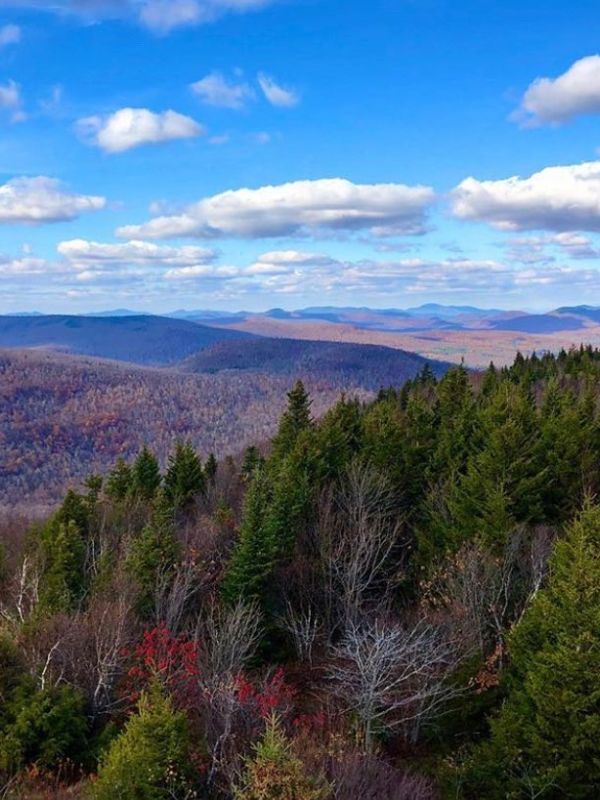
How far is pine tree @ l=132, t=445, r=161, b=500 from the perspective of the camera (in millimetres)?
46219

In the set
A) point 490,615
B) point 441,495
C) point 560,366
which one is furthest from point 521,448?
point 560,366

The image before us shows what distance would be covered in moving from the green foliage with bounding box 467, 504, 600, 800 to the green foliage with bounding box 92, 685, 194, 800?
9.19 m

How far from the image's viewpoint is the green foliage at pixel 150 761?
13.0 m

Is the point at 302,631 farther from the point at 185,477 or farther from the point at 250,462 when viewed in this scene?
the point at 250,462

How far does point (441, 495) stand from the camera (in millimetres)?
32781

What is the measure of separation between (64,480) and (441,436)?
179160 mm

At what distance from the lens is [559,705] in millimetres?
15930

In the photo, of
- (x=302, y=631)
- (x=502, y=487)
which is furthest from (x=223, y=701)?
(x=502, y=487)

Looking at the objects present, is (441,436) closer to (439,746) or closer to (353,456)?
(353,456)

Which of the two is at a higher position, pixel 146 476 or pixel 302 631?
pixel 146 476

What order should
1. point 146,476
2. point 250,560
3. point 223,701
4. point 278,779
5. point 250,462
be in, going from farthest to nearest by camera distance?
point 250,462, point 146,476, point 250,560, point 223,701, point 278,779

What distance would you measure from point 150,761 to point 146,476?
35.9 m

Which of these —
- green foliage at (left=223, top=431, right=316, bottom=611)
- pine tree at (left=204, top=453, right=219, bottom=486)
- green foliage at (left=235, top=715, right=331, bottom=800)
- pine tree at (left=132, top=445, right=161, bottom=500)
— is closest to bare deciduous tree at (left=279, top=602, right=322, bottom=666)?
green foliage at (left=223, top=431, right=316, bottom=611)

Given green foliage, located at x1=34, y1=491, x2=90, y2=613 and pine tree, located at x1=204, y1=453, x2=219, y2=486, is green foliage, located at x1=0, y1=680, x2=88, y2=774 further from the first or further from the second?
pine tree, located at x1=204, y1=453, x2=219, y2=486
